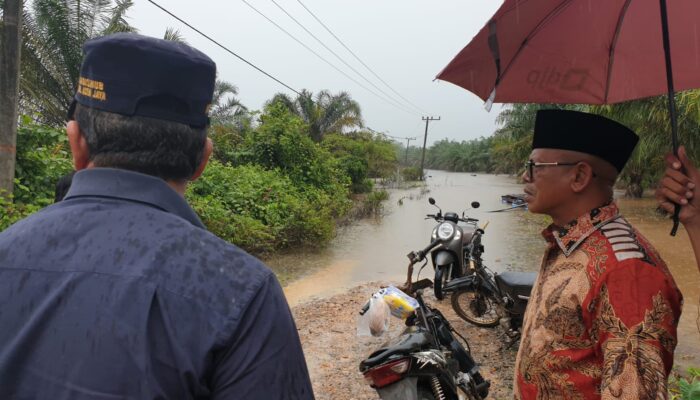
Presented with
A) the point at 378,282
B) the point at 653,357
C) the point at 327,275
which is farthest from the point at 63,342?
the point at 327,275

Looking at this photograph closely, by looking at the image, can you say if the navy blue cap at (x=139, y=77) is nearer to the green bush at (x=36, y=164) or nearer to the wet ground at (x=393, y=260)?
the wet ground at (x=393, y=260)

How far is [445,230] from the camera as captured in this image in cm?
528

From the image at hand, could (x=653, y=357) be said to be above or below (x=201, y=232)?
below

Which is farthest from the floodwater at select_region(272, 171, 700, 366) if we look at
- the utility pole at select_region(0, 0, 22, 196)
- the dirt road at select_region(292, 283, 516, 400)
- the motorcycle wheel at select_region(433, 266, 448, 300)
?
the utility pole at select_region(0, 0, 22, 196)

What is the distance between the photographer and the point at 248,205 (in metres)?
8.98

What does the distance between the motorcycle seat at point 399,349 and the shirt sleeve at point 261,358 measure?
162cm

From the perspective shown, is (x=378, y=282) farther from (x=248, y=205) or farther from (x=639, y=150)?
(x=639, y=150)

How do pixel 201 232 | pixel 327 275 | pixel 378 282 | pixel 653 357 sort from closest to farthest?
1. pixel 201 232
2. pixel 653 357
3. pixel 378 282
4. pixel 327 275

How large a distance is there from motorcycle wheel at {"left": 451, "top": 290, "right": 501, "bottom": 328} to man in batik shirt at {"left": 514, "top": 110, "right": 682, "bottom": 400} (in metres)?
3.22

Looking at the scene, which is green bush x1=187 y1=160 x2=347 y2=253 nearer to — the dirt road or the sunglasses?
the dirt road

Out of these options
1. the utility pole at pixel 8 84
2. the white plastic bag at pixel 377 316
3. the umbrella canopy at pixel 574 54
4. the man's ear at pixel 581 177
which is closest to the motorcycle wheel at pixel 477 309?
the white plastic bag at pixel 377 316

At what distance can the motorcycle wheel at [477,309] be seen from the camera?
4777mm

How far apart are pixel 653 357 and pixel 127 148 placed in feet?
4.16

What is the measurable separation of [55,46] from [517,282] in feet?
34.7
